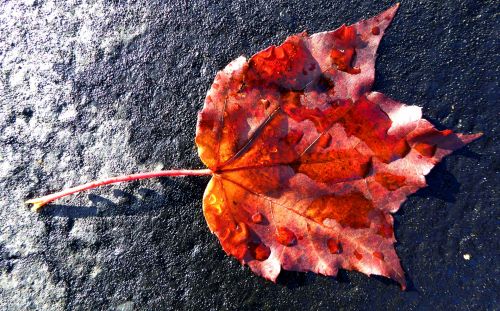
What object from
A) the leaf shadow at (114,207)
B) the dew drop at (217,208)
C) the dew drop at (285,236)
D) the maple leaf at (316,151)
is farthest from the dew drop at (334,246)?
the leaf shadow at (114,207)

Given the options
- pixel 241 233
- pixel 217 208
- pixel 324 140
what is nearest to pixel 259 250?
pixel 241 233

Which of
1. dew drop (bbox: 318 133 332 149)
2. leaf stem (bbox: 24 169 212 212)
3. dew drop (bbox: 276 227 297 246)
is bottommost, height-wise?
dew drop (bbox: 276 227 297 246)

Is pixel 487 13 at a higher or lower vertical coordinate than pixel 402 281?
higher

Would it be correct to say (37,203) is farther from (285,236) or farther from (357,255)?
(357,255)

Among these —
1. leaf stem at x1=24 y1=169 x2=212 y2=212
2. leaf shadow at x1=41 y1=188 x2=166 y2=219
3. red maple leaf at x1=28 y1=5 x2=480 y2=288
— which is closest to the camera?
red maple leaf at x1=28 y1=5 x2=480 y2=288

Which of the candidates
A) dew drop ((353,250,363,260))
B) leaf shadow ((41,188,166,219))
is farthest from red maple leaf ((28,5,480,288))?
leaf shadow ((41,188,166,219))

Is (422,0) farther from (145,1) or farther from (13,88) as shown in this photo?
(13,88)

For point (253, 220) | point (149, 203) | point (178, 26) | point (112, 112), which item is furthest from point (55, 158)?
point (253, 220)

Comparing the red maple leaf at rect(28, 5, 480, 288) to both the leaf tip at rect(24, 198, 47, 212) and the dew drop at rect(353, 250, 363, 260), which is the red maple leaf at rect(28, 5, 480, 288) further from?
the leaf tip at rect(24, 198, 47, 212)
